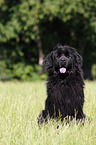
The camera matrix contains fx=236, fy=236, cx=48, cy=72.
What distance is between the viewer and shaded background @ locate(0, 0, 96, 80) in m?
16.6

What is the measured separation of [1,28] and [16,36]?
1256 mm

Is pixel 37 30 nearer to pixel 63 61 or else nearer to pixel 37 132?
pixel 63 61

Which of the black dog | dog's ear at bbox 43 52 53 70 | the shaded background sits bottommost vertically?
the black dog

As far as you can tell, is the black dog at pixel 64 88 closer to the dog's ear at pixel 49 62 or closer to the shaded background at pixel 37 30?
the dog's ear at pixel 49 62

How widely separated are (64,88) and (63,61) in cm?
55

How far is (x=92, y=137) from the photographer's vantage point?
400 cm

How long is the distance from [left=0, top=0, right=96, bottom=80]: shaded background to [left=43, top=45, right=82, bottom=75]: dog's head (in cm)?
1138

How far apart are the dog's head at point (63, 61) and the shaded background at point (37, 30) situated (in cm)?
1138

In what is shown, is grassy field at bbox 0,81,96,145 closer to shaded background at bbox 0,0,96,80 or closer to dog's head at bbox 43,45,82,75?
dog's head at bbox 43,45,82,75

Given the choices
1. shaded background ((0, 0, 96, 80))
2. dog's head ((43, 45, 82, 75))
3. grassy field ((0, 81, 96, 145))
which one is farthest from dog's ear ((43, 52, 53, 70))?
shaded background ((0, 0, 96, 80))

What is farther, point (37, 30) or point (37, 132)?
point (37, 30)

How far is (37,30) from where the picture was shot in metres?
19.2

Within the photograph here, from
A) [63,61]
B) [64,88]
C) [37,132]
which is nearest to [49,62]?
[63,61]

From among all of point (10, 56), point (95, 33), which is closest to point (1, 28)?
→ point (10, 56)
